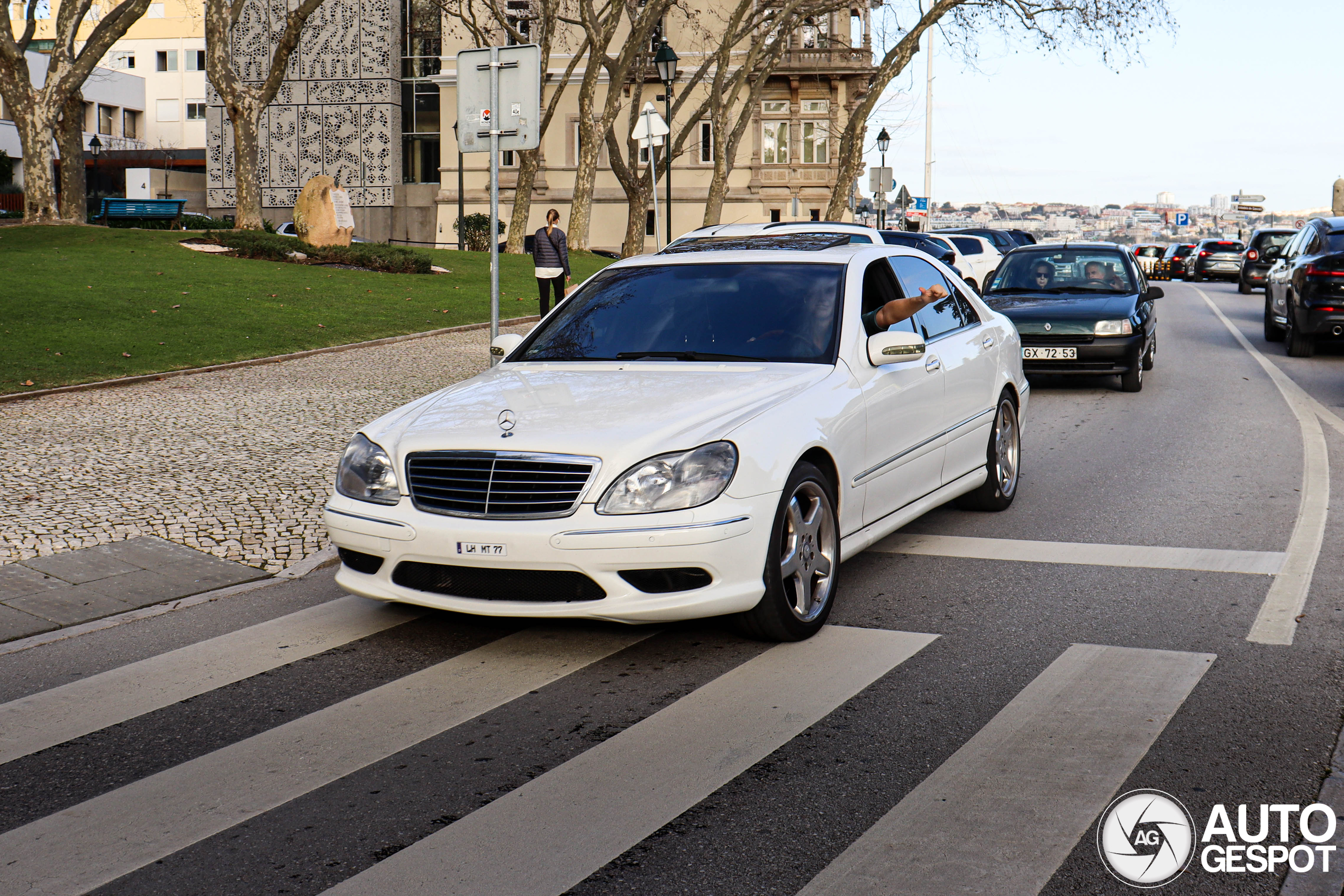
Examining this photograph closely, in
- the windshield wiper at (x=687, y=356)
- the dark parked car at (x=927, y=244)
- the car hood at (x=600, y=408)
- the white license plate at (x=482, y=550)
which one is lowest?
the white license plate at (x=482, y=550)

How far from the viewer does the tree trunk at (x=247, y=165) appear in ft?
94.7

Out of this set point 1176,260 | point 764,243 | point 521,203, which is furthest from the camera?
point 1176,260

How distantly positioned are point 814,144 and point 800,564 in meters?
49.0

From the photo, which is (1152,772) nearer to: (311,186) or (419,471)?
(419,471)

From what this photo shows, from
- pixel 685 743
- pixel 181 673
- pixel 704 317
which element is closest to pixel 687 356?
pixel 704 317

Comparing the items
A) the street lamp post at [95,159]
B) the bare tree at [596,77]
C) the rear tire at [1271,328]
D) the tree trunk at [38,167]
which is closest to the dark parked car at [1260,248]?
the rear tire at [1271,328]

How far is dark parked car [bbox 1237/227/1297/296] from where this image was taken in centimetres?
3117

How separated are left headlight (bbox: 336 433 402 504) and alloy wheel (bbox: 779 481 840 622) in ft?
5.04

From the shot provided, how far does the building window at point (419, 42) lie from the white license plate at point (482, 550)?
51.9m

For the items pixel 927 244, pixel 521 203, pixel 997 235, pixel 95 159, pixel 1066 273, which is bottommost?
pixel 1066 273

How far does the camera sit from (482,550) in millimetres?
4918

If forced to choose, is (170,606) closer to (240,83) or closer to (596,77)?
(240,83)

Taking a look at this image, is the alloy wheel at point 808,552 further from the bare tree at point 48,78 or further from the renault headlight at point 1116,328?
the bare tree at point 48,78

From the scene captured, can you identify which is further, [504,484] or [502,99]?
[502,99]
